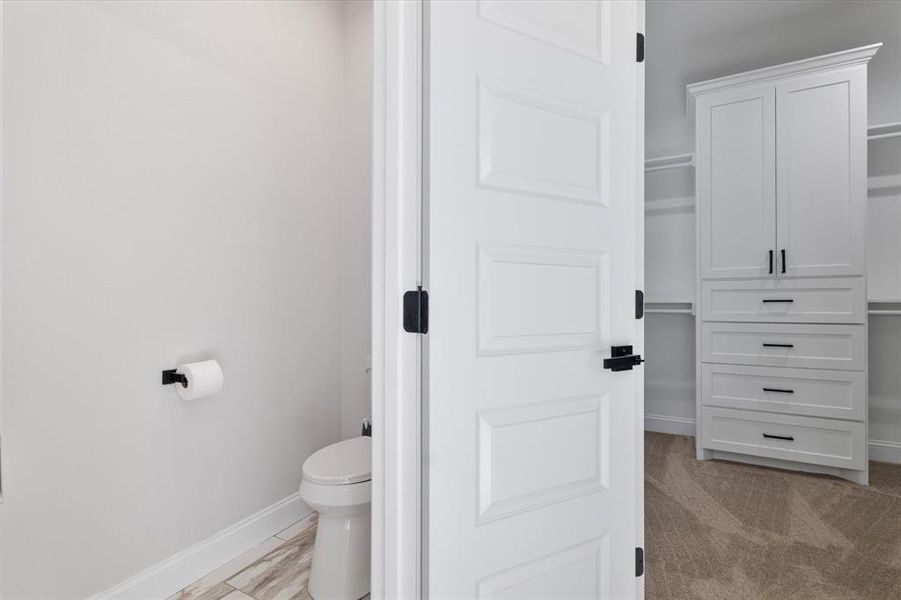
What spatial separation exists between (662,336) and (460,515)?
3.07 meters

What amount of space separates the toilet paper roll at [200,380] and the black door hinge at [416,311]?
1.02 meters

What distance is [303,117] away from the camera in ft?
7.68

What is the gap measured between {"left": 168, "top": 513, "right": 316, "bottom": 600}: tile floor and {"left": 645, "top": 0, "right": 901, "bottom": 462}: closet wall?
9.21 feet

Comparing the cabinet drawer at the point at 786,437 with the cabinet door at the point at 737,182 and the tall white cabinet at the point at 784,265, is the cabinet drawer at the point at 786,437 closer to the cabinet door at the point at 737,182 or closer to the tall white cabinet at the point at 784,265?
the tall white cabinet at the point at 784,265

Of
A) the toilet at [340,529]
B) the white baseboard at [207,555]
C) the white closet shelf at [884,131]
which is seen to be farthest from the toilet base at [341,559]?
the white closet shelf at [884,131]

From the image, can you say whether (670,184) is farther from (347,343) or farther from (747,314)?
(347,343)

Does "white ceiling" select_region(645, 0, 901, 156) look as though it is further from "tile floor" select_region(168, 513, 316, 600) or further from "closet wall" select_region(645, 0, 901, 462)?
A: "tile floor" select_region(168, 513, 316, 600)

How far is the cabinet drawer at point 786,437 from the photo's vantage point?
2664mm

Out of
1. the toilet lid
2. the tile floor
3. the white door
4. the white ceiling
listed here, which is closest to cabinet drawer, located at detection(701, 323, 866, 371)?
the white ceiling

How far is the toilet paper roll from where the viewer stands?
1700 millimetres

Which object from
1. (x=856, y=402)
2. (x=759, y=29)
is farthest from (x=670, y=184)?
(x=856, y=402)

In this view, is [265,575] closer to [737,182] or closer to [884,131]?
[737,182]

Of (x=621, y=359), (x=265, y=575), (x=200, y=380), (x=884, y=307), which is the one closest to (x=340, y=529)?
(x=265, y=575)

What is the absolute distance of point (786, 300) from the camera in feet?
9.27
